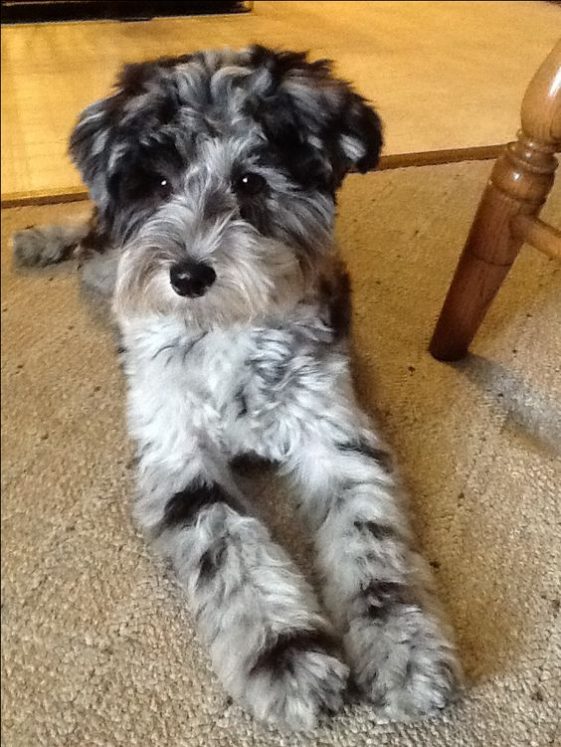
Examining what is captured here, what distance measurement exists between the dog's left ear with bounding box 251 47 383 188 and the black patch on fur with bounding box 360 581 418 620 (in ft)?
1.79

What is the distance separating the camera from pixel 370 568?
1069mm

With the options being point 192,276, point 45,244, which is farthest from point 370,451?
point 45,244

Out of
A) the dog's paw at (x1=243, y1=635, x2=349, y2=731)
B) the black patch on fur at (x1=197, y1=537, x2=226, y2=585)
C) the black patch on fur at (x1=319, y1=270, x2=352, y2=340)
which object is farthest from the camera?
the black patch on fur at (x1=319, y1=270, x2=352, y2=340)

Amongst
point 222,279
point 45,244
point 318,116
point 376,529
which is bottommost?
point 45,244

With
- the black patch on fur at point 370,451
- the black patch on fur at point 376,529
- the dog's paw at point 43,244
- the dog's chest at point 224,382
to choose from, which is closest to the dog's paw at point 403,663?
the black patch on fur at point 376,529

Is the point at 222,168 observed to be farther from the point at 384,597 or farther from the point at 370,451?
the point at 384,597

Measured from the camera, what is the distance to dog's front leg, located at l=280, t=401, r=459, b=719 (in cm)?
97

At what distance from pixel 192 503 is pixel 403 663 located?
1.17 feet

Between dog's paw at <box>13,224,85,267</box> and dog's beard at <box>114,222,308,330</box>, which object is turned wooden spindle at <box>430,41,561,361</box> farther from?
dog's paw at <box>13,224,85,267</box>

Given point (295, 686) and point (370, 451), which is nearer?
point (295, 686)

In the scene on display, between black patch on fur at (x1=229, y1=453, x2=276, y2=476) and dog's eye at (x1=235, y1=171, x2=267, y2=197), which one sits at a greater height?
dog's eye at (x1=235, y1=171, x2=267, y2=197)

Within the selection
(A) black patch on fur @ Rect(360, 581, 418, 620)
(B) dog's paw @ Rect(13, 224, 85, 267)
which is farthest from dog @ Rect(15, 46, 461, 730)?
(B) dog's paw @ Rect(13, 224, 85, 267)

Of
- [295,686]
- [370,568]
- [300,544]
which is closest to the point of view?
[295,686]

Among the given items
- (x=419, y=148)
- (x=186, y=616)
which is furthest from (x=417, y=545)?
(x=419, y=148)
